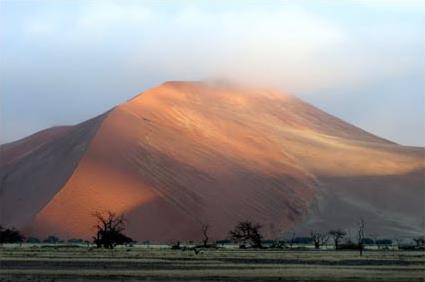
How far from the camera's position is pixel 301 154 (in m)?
143

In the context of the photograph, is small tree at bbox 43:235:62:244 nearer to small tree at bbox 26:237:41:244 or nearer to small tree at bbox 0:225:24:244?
small tree at bbox 26:237:41:244

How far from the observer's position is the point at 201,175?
126 metres

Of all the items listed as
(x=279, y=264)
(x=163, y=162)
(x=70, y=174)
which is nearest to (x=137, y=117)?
(x=163, y=162)

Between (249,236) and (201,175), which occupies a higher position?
(201,175)

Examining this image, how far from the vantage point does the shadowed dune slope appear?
373ft

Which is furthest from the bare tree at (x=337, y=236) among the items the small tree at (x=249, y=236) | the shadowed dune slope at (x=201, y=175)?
the shadowed dune slope at (x=201, y=175)

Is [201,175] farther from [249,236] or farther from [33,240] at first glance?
[249,236]

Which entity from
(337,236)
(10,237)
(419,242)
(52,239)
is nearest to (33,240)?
(52,239)

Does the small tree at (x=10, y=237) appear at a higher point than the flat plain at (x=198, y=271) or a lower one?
higher

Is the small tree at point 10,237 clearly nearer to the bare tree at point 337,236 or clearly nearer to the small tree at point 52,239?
the small tree at point 52,239

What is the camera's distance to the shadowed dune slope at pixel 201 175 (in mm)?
113562

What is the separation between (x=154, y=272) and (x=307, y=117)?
13413 centimetres

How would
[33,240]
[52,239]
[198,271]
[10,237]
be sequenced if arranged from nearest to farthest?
[198,271] → [10,237] → [52,239] → [33,240]

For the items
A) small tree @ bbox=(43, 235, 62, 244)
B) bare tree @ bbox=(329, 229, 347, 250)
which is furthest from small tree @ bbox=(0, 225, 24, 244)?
bare tree @ bbox=(329, 229, 347, 250)
